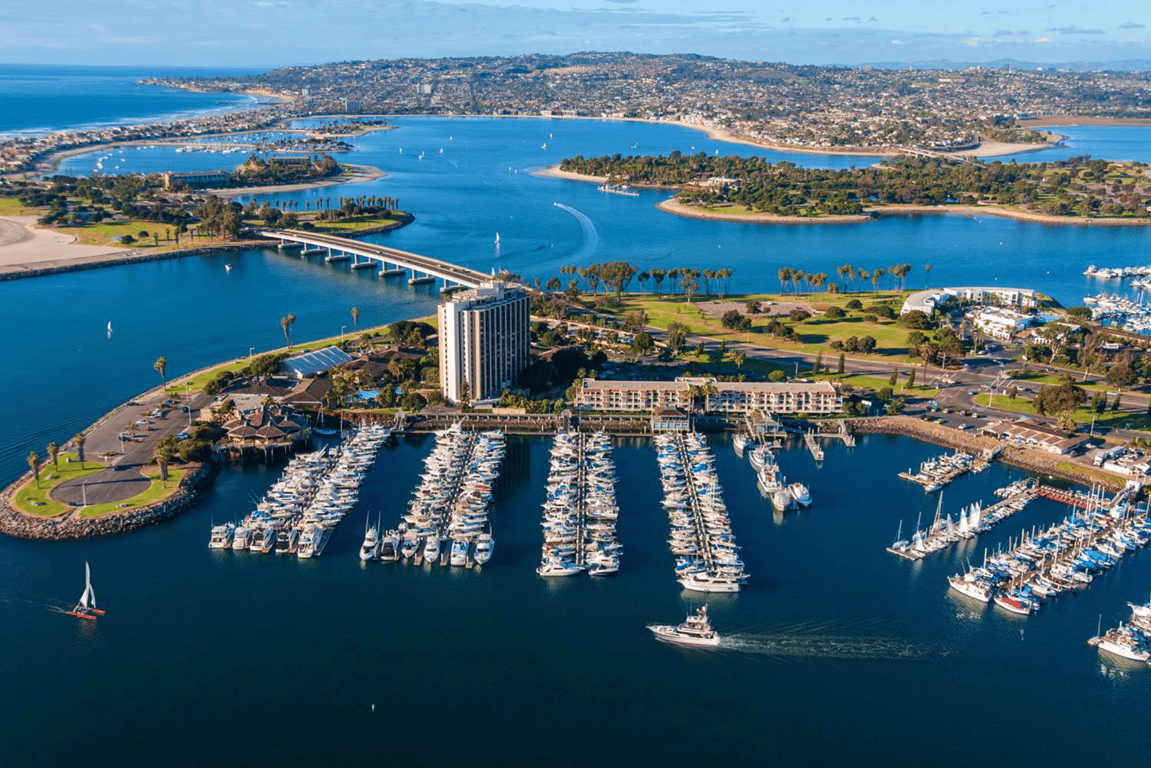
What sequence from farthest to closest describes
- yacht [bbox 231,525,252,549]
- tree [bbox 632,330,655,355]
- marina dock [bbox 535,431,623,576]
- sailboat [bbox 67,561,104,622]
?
tree [bbox 632,330,655,355] < yacht [bbox 231,525,252,549] < marina dock [bbox 535,431,623,576] < sailboat [bbox 67,561,104,622]

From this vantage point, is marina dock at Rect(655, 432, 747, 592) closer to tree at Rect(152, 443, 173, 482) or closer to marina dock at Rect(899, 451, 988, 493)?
marina dock at Rect(899, 451, 988, 493)

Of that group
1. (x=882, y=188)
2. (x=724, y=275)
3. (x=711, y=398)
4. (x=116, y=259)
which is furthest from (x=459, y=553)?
(x=882, y=188)

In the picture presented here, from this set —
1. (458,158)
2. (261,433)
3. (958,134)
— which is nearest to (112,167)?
(458,158)

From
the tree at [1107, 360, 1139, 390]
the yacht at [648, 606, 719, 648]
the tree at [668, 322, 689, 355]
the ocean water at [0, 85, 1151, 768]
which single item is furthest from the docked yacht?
the tree at [1107, 360, 1139, 390]

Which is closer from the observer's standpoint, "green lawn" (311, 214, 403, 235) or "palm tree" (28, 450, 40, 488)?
"palm tree" (28, 450, 40, 488)

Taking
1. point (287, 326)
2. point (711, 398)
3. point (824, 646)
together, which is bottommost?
point (824, 646)

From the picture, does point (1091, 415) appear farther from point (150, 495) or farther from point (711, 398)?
point (150, 495)
